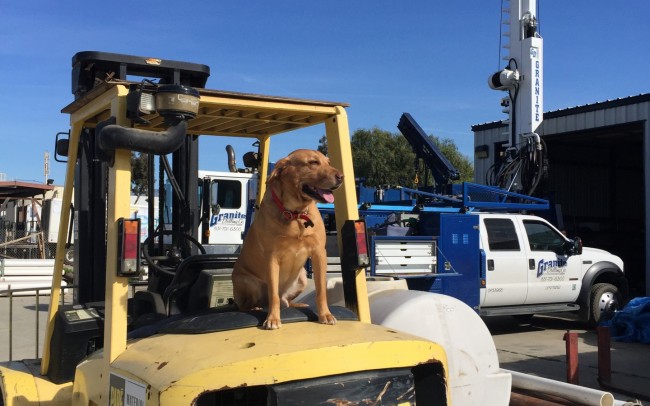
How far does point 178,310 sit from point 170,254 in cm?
72

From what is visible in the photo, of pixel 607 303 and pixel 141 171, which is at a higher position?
pixel 141 171

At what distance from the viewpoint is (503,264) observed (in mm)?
11500

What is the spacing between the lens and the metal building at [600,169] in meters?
18.0

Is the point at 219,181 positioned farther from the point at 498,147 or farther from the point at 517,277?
the point at 498,147

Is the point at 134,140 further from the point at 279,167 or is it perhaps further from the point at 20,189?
the point at 20,189

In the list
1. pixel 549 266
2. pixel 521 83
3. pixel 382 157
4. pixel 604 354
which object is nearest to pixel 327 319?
pixel 604 354

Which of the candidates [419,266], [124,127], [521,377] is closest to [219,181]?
[419,266]

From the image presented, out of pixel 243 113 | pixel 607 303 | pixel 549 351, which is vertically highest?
pixel 243 113

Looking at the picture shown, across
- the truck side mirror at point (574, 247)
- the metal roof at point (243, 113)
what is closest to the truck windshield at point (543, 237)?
the truck side mirror at point (574, 247)

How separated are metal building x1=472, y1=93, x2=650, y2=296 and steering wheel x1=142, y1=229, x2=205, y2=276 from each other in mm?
13574

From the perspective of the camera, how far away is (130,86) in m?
3.21

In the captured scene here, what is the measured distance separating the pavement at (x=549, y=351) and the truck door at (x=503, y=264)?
748mm

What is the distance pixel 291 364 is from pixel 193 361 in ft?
1.26

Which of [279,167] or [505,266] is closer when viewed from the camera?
[279,167]
